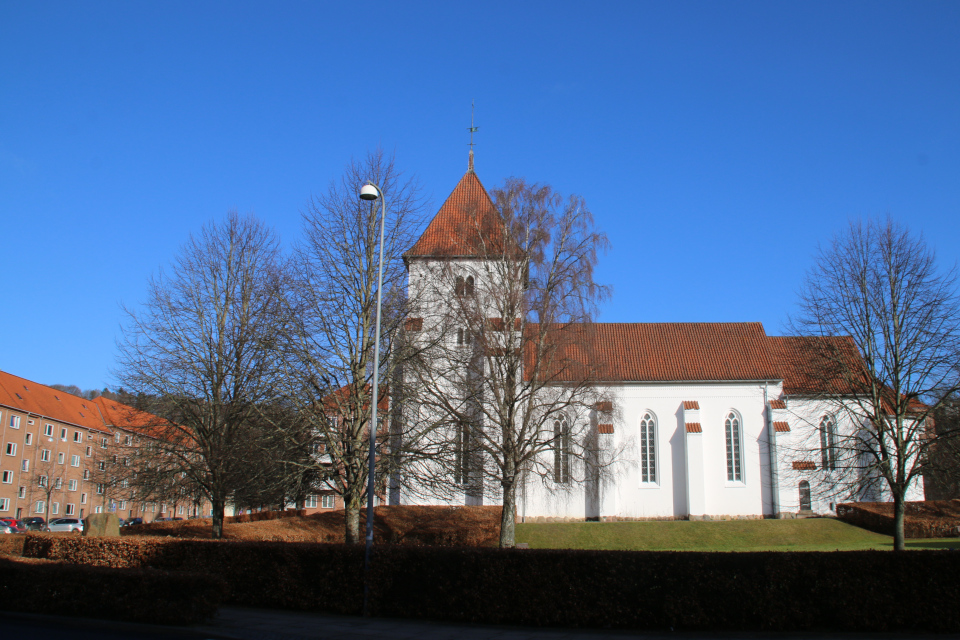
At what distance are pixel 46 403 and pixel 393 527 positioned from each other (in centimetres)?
4832

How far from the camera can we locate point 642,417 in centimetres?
4059

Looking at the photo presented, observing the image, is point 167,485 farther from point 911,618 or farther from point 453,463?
point 911,618

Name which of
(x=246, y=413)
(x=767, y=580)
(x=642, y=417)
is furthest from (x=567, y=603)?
(x=642, y=417)

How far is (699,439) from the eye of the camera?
3912 cm

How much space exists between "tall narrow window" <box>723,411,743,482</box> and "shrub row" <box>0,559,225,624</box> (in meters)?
33.9

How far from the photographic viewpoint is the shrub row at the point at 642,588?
12.2 m

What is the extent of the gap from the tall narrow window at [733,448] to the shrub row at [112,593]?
3389cm

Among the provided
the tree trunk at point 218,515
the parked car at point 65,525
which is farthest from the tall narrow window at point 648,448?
the parked car at point 65,525

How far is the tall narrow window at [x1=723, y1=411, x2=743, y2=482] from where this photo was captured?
39.8 meters

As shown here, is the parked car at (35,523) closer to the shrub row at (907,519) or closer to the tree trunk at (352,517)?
the tree trunk at (352,517)

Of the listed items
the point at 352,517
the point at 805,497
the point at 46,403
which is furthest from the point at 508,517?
the point at 46,403

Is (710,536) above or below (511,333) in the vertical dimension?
below

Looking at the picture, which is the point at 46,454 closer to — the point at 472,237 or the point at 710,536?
the point at 472,237

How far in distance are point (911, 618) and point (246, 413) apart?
20.4 meters
